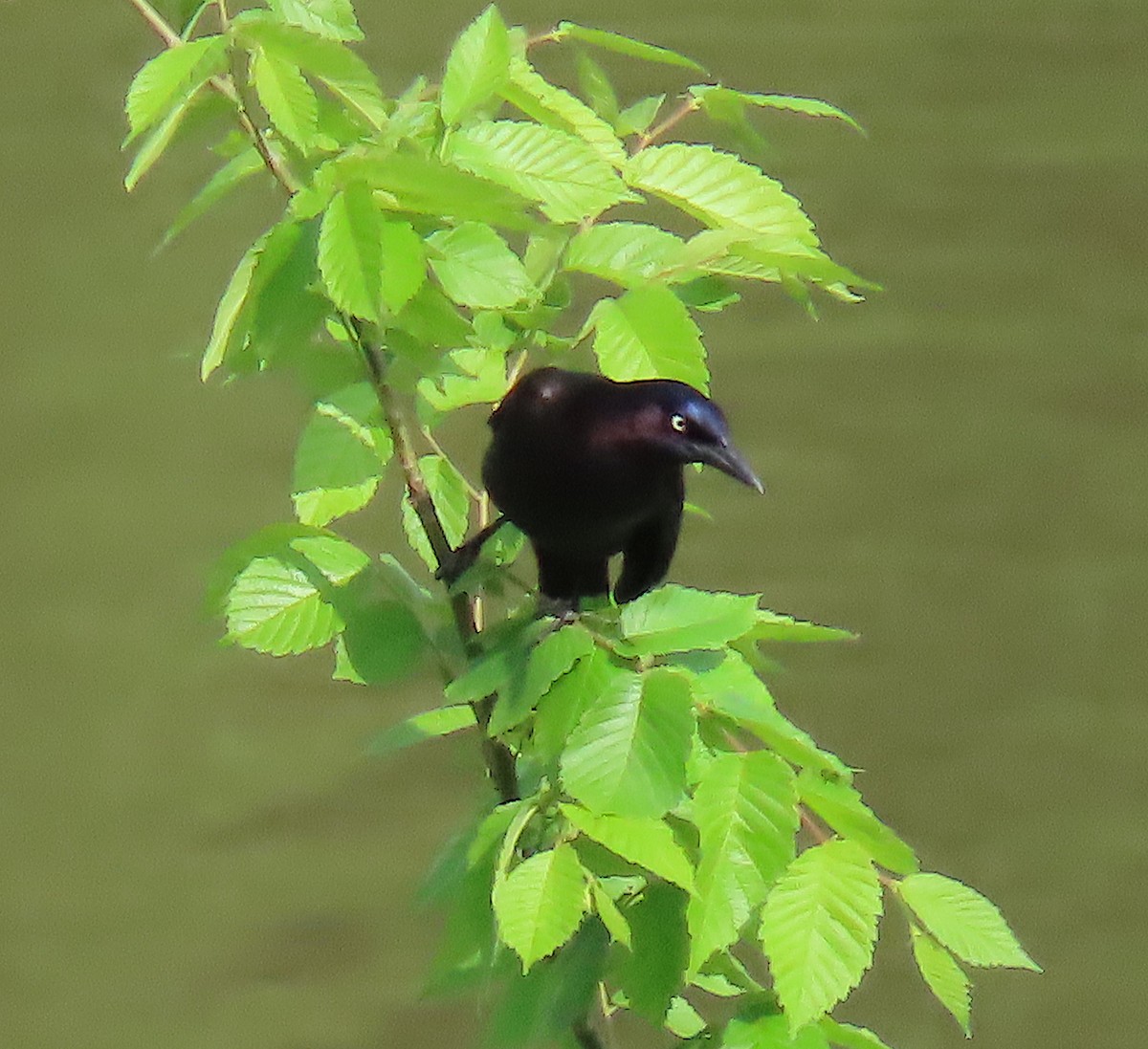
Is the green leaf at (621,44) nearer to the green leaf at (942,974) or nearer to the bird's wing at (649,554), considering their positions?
the bird's wing at (649,554)

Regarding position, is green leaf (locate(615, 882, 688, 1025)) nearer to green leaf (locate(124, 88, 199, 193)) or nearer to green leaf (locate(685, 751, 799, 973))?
green leaf (locate(685, 751, 799, 973))

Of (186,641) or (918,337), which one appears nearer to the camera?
(186,641)

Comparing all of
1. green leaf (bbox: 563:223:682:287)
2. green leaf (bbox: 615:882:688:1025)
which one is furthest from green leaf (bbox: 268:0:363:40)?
green leaf (bbox: 615:882:688:1025)

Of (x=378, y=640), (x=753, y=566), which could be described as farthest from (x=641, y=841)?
(x=753, y=566)

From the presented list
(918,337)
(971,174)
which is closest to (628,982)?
(918,337)

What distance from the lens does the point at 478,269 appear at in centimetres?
62

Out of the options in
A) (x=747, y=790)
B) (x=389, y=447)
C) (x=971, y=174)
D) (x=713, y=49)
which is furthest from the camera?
(x=713, y=49)

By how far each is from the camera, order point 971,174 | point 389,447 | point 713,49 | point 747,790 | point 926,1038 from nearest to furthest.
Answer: point 747,790 → point 389,447 → point 926,1038 → point 971,174 → point 713,49

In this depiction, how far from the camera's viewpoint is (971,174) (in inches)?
109

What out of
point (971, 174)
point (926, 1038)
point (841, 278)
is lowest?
point (926, 1038)

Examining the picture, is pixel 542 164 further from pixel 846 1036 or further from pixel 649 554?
pixel 846 1036

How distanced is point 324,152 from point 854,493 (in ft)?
5.66

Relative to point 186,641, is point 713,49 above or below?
above

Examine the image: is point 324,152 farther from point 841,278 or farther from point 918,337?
point 918,337
